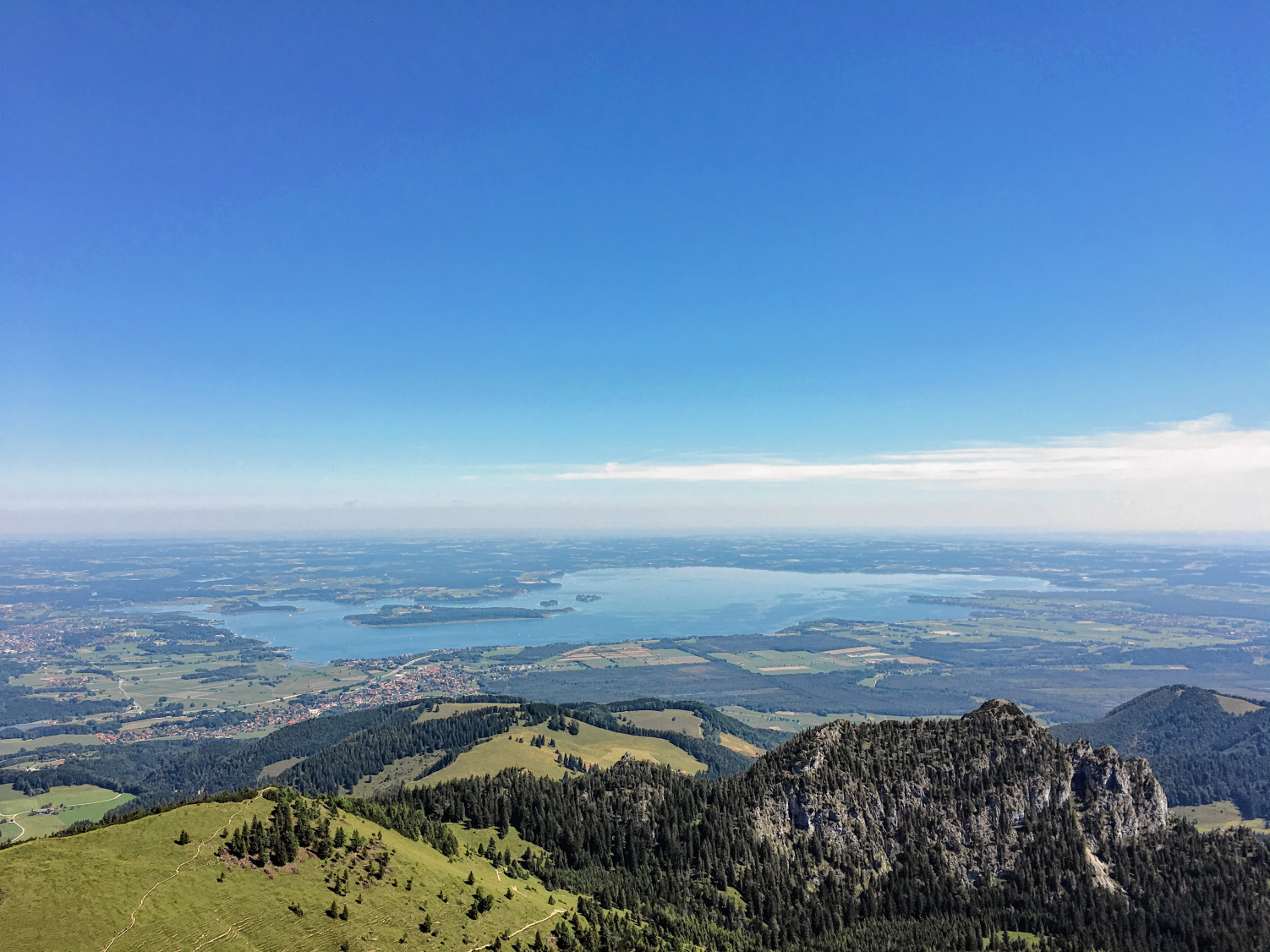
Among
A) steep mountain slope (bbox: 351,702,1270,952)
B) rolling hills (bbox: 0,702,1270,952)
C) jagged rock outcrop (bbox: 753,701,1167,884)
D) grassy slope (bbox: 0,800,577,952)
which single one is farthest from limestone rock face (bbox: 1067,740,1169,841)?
grassy slope (bbox: 0,800,577,952)

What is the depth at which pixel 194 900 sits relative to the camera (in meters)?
72.2

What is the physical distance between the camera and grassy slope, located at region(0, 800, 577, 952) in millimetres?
65375

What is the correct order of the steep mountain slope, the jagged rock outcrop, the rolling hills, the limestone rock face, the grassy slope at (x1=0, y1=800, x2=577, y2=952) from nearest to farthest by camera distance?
the grassy slope at (x1=0, y1=800, x2=577, y2=952)
the rolling hills
the steep mountain slope
the jagged rock outcrop
the limestone rock face

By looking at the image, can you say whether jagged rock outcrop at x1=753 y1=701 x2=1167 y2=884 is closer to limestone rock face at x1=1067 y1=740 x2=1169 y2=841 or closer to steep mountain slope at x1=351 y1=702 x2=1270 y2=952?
limestone rock face at x1=1067 y1=740 x2=1169 y2=841

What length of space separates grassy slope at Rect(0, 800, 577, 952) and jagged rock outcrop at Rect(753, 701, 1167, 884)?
262ft

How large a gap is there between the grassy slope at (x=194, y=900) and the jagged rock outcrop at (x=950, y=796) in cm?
7991

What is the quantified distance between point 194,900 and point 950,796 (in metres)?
152

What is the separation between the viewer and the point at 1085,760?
169 m

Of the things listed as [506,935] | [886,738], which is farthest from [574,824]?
[886,738]

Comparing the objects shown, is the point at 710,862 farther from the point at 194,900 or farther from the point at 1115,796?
the point at 1115,796

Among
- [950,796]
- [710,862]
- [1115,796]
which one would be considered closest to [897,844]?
[950,796]

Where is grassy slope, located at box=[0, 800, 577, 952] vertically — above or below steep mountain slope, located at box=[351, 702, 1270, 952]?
above

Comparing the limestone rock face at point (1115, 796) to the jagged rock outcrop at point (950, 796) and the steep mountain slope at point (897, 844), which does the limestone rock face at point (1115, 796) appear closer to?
the jagged rock outcrop at point (950, 796)

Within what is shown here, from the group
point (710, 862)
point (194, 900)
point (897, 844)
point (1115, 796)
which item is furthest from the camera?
point (1115, 796)
